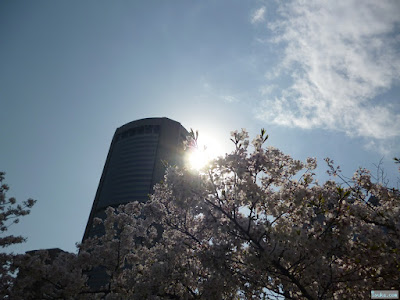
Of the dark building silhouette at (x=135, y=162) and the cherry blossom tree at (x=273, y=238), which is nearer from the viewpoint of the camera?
the cherry blossom tree at (x=273, y=238)

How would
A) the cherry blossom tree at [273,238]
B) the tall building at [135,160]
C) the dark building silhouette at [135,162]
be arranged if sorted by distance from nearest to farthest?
1. the cherry blossom tree at [273,238]
2. the dark building silhouette at [135,162]
3. the tall building at [135,160]

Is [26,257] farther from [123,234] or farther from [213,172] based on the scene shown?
[213,172]

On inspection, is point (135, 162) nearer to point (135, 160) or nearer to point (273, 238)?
point (135, 160)

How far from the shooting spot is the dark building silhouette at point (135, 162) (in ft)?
325

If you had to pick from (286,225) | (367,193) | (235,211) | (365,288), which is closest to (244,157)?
(235,211)

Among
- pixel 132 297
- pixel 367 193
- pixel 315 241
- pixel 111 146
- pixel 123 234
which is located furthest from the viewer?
pixel 111 146

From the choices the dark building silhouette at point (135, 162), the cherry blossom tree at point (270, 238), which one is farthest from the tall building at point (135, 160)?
the cherry blossom tree at point (270, 238)

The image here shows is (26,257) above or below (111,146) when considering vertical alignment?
below

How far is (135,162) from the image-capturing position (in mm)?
106250

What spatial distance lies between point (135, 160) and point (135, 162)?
940mm

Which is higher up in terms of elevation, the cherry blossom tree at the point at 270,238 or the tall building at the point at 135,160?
the tall building at the point at 135,160

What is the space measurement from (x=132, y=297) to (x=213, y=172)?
5578 mm

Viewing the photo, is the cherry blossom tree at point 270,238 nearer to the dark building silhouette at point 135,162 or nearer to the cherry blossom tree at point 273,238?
the cherry blossom tree at point 273,238

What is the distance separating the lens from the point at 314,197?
788 centimetres
